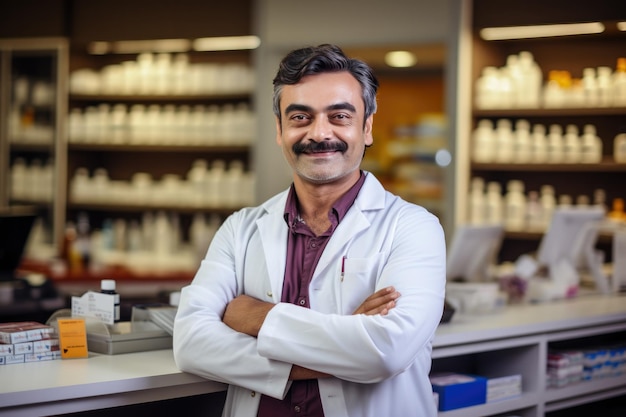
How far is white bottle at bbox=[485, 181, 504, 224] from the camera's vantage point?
5.79m

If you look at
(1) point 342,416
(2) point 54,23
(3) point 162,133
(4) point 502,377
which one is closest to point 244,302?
(1) point 342,416

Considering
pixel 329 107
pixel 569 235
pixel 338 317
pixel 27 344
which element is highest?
pixel 329 107

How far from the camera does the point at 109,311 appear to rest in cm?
241

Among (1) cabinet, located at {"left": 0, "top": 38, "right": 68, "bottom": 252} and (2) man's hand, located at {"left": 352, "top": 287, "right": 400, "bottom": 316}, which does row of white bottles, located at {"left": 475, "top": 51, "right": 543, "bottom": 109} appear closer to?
(1) cabinet, located at {"left": 0, "top": 38, "right": 68, "bottom": 252}

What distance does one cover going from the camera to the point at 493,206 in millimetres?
5781

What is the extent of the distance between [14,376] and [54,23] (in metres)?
5.31

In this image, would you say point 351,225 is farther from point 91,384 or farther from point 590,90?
point 590,90

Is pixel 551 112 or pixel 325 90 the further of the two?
pixel 551 112

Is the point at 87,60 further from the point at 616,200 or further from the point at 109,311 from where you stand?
the point at 109,311

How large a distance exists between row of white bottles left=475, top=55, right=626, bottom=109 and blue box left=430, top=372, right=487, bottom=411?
3.29 metres

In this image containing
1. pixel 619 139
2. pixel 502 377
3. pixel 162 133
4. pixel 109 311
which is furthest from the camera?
pixel 162 133

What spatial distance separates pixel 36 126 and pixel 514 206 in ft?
12.8

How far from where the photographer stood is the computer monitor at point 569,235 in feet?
14.0

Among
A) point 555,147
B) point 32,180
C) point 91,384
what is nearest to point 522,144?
point 555,147
